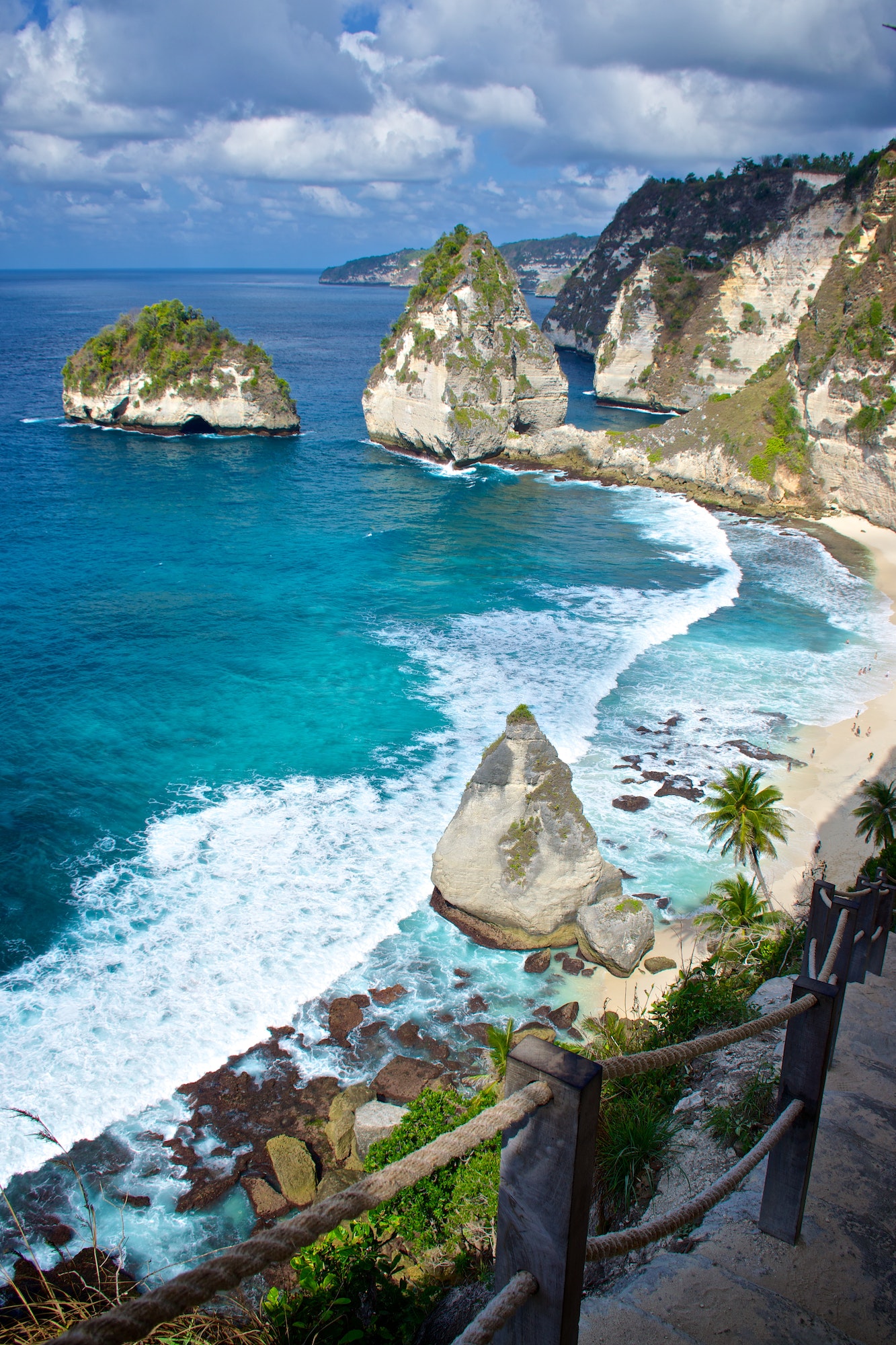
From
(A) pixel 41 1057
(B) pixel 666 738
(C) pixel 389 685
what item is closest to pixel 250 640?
(C) pixel 389 685

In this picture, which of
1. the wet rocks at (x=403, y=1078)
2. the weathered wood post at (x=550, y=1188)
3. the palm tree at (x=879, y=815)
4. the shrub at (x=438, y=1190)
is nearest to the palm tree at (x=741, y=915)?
the palm tree at (x=879, y=815)

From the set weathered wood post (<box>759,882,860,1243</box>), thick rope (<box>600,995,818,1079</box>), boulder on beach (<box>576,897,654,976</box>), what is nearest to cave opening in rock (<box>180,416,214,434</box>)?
boulder on beach (<box>576,897,654,976</box>)

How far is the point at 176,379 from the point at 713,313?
58.1 m

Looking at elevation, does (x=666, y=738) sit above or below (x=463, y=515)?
below

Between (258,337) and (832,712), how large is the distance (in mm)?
146930

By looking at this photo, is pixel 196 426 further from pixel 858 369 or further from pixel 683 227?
pixel 683 227

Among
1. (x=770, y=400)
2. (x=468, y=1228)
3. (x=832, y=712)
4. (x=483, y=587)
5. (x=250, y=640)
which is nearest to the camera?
(x=468, y=1228)

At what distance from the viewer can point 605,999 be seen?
18859 mm

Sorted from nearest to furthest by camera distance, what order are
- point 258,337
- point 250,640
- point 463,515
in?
point 250,640, point 463,515, point 258,337

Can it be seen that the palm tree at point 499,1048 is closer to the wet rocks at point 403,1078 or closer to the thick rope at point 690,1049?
the wet rocks at point 403,1078

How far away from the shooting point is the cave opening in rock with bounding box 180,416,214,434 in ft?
276

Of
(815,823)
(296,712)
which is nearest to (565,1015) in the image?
(815,823)

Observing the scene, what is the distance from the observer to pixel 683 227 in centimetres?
12231

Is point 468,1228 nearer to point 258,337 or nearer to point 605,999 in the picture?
point 605,999
